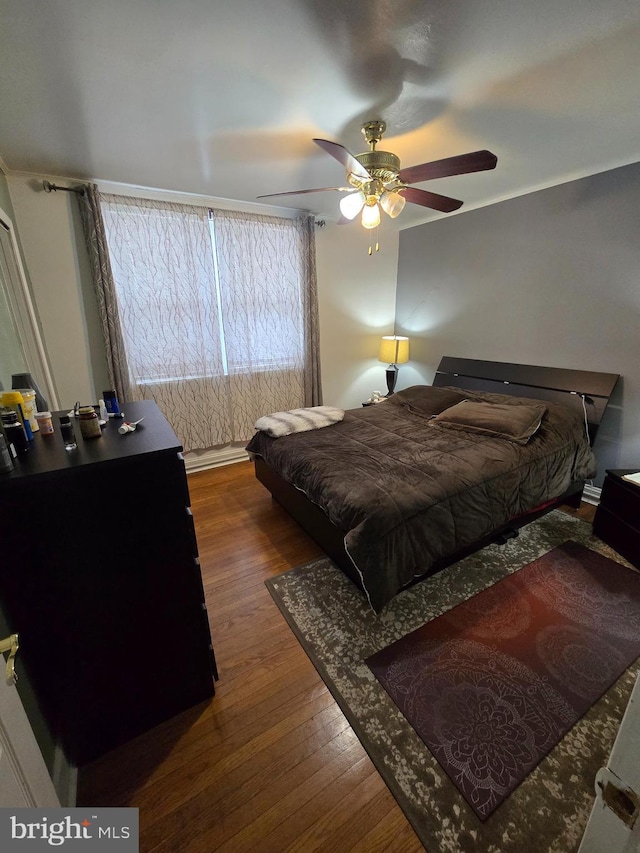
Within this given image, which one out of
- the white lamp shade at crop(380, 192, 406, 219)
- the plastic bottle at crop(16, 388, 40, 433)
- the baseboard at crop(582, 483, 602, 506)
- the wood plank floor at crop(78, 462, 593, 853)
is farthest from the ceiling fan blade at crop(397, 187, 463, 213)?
the wood plank floor at crop(78, 462, 593, 853)

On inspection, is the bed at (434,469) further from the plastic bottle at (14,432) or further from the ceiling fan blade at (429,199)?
the ceiling fan blade at (429,199)

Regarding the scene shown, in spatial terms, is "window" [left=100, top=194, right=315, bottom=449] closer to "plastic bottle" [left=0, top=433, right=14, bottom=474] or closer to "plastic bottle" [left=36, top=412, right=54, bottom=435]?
"plastic bottle" [left=36, top=412, right=54, bottom=435]

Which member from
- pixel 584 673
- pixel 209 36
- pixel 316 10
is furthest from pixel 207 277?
pixel 584 673

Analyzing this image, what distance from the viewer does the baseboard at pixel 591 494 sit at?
2.73 meters

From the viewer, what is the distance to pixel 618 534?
2.14 metres

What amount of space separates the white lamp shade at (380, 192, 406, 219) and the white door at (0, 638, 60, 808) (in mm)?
2354

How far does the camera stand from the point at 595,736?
4.09 feet

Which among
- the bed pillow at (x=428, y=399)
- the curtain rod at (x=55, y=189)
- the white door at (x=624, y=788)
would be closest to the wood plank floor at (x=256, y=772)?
the white door at (x=624, y=788)

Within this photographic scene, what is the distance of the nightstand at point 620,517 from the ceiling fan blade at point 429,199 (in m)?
2.01

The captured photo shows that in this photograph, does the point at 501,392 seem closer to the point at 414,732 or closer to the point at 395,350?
the point at 395,350

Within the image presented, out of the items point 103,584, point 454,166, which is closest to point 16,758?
point 103,584

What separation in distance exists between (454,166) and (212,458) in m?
3.10

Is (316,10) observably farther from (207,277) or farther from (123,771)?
(123,771)

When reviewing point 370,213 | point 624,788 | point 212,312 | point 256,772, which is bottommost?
point 256,772
